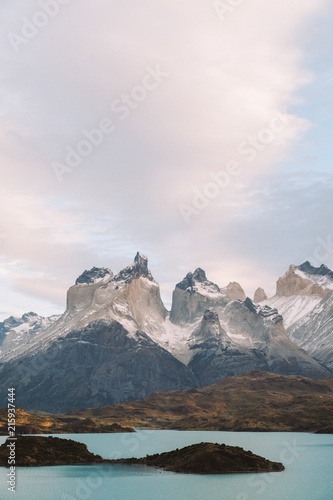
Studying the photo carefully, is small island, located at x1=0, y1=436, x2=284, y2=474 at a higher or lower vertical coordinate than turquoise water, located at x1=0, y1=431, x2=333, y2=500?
higher

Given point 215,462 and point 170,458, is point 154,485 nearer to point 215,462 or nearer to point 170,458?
point 215,462

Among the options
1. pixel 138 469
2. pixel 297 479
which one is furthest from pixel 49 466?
pixel 297 479

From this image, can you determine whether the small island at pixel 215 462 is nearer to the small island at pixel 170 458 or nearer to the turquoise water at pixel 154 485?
the small island at pixel 170 458

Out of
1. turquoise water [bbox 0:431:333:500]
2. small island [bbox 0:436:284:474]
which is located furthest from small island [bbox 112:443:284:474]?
turquoise water [bbox 0:431:333:500]

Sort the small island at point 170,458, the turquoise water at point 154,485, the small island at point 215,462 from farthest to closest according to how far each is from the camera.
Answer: the small island at point 170,458 → the small island at point 215,462 → the turquoise water at point 154,485

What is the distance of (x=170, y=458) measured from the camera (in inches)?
6506

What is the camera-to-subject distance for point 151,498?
12331 centimetres

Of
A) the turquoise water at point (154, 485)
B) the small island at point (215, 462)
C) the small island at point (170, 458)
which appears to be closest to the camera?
the turquoise water at point (154, 485)

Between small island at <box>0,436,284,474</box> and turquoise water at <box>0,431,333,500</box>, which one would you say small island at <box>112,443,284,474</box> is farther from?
turquoise water at <box>0,431,333,500</box>

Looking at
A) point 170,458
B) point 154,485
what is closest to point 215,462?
point 170,458

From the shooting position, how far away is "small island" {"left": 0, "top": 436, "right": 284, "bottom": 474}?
15250cm

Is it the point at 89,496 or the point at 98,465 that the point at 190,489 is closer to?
the point at 89,496

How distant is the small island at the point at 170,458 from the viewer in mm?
152500

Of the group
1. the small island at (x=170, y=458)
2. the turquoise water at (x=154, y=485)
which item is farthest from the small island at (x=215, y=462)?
the turquoise water at (x=154, y=485)
